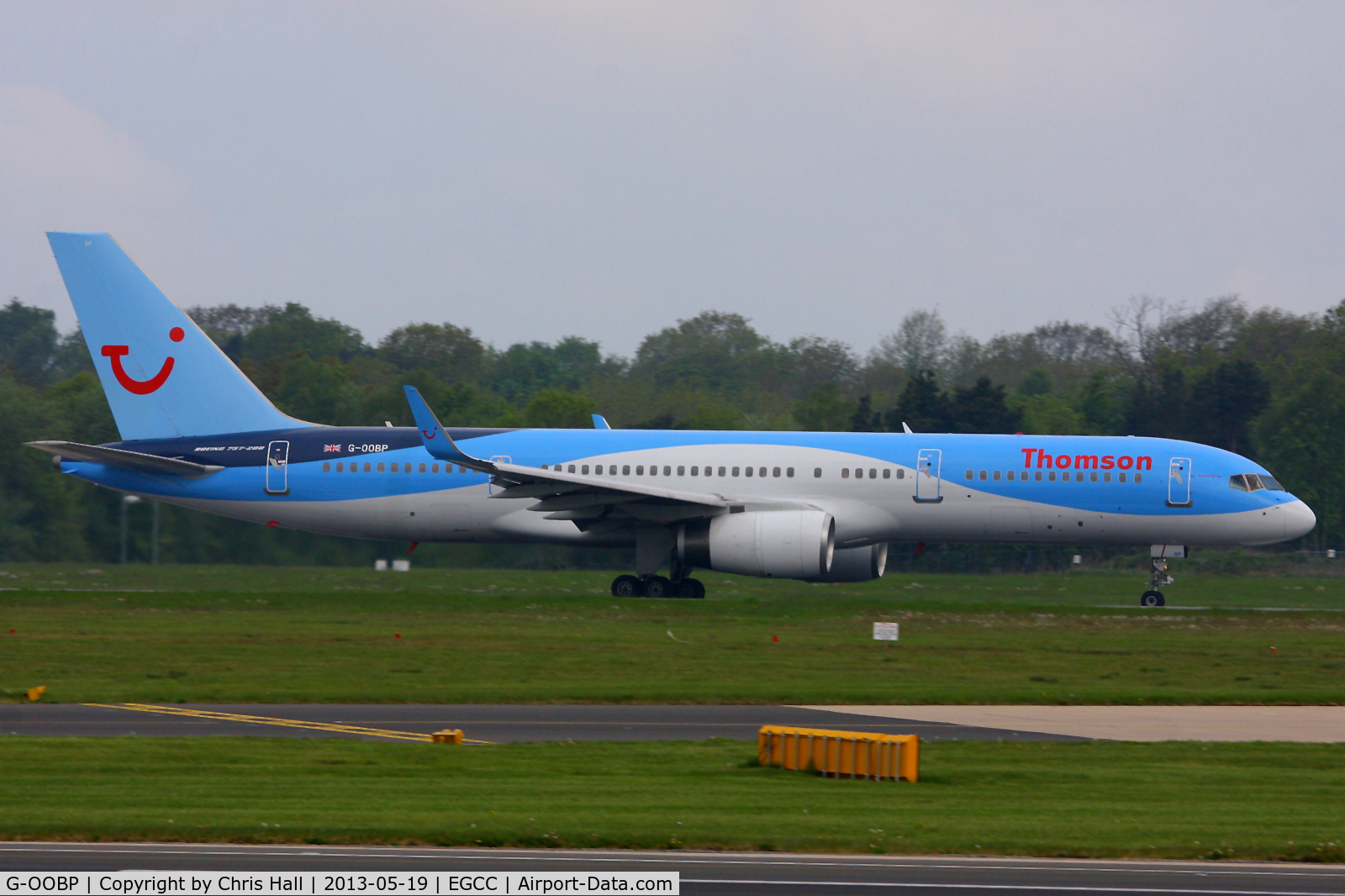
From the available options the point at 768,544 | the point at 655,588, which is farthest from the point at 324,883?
the point at 655,588

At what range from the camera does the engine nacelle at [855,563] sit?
34375mm

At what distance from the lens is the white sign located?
9367 mm

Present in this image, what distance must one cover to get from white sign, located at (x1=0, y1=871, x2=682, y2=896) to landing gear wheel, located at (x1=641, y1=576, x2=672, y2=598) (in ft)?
76.7

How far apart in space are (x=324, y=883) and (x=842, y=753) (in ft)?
21.5

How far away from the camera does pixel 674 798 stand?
44.1ft

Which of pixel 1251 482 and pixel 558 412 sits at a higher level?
pixel 558 412

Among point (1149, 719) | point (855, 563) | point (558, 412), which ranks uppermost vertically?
point (558, 412)

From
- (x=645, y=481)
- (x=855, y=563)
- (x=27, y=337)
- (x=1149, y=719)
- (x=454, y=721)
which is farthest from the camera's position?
(x=27, y=337)

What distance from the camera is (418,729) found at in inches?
695

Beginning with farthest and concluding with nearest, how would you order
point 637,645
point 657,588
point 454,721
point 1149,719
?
1. point 657,588
2. point 637,645
3. point 1149,719
4. point 454,721

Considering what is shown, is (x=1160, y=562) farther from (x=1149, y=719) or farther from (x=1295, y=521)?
(x=1149, y=719)

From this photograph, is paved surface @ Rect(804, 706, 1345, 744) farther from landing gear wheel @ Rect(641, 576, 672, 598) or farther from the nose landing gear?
landing gear wheel @ Rect(641, 576, 672, 598)

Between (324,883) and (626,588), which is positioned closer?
(324,883)

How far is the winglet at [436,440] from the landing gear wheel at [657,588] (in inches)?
189
